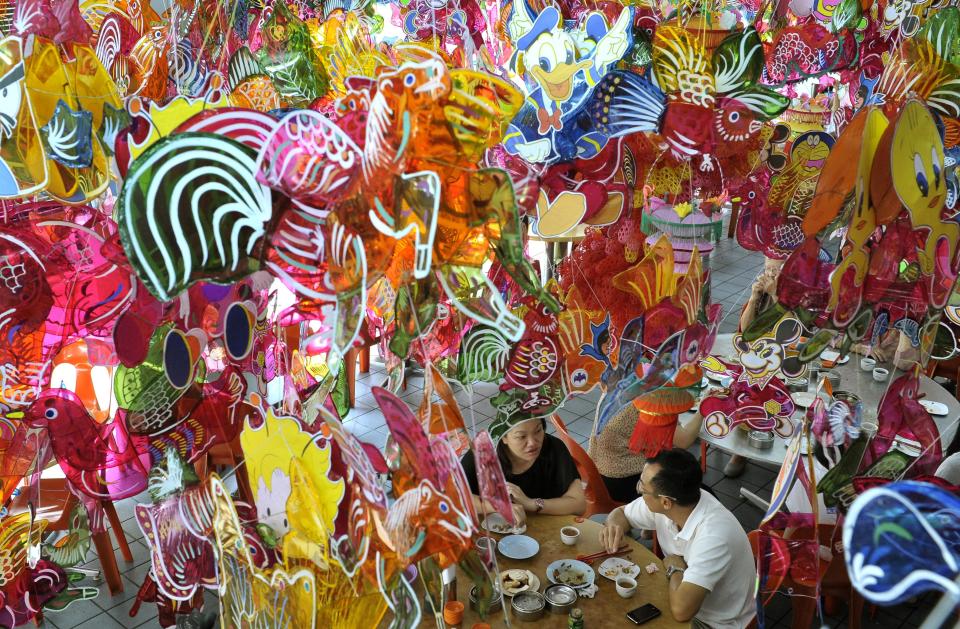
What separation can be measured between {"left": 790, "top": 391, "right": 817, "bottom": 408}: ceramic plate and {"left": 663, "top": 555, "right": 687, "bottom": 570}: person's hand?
5.29 ft

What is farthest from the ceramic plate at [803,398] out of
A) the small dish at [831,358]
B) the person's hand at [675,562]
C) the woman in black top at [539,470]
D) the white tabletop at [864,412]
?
the person's hand at [675,562]

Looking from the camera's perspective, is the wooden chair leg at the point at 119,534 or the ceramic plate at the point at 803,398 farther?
the ceramic plate at the point at 803,398

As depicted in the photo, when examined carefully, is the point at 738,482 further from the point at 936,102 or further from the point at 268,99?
the point at 268,99

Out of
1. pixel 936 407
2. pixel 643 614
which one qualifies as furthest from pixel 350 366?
pixel 936 407

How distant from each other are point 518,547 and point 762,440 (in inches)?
60.1

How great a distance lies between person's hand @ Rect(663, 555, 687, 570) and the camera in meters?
2.97

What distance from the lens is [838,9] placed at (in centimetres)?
356

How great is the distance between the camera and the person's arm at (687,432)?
3912 millimetres

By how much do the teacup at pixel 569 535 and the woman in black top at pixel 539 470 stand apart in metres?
0.18

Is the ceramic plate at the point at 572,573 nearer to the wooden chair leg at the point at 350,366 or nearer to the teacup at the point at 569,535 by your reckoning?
the teacup at the point at 569,535

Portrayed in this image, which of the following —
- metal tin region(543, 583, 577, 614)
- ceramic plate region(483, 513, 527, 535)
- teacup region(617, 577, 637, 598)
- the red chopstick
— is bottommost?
ceramic plate region(483, 513, 527, 535)

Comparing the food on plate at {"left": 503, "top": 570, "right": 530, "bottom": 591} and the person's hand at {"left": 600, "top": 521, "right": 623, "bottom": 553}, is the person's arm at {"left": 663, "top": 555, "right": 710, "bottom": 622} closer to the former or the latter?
the person's hand at {"left": 600, "top": 521, "right": 623, "bottom": 553}

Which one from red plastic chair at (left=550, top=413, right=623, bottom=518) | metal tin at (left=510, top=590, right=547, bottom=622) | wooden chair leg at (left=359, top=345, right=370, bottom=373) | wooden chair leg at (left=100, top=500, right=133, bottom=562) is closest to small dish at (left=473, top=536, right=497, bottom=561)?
metal tin at (left=510, top=590, right=547, bottom=622)

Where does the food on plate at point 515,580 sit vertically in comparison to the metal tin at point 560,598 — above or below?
below
